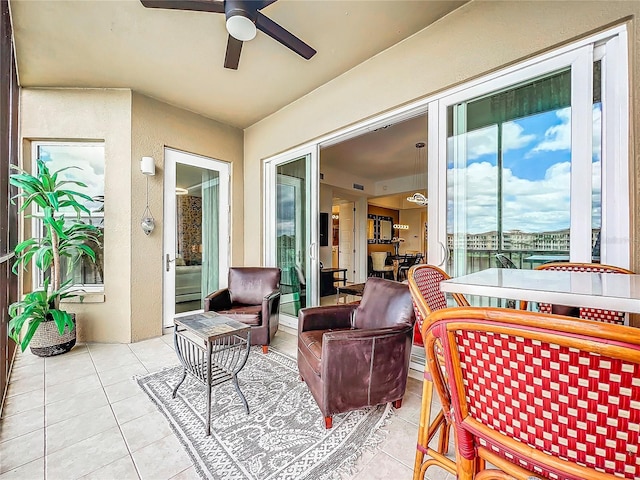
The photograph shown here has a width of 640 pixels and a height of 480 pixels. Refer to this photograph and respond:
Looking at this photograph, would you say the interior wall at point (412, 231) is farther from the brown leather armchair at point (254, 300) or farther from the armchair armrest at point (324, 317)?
the armchair armrest at point (324, 317)

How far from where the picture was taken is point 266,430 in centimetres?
177

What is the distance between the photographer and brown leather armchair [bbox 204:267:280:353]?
9.60ft

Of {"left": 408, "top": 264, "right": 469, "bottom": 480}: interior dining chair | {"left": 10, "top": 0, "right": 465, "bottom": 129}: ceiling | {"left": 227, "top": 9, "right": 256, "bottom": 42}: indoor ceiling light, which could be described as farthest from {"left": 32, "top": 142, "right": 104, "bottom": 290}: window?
{"left": 408, "top": 264, "right": 469, "bottom": 480}: interior dining chair

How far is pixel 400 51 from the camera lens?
2.59 metres

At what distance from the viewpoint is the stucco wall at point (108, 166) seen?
332 centimetres

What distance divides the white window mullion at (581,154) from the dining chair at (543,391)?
1.63m

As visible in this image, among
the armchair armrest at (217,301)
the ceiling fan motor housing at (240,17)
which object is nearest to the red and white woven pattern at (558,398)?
the ceiling fan motor housing at (240,17)

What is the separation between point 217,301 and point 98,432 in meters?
1.52

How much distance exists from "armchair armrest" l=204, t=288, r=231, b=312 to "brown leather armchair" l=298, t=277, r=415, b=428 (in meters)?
1.34

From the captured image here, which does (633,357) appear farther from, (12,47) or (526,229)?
(12,47)

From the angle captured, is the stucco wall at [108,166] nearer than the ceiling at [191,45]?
No

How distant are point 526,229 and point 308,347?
1752 mm

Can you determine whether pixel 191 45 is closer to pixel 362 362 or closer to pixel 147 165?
pixel 147 165

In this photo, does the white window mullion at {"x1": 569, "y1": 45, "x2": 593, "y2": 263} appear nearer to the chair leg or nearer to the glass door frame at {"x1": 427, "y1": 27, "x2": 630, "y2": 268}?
the glass door frame at {"x1": 427, "y1": 27, "x2": 630, "y2": 268}
